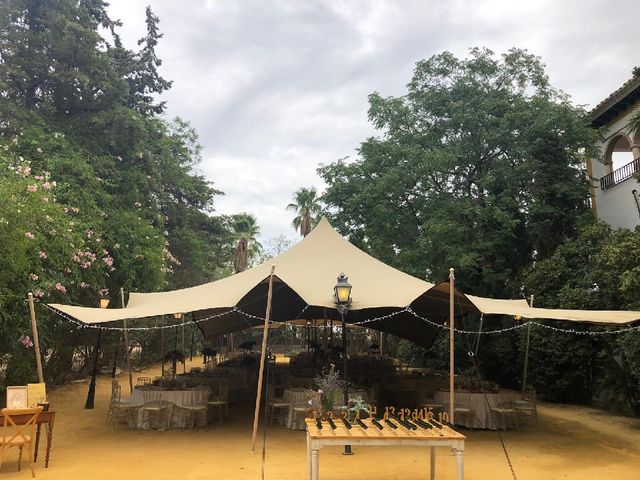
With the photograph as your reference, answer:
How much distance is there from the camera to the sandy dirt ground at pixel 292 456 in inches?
232

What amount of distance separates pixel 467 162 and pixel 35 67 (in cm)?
1211

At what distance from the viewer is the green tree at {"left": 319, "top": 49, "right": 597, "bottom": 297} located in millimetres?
13430

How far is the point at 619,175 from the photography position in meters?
13.5

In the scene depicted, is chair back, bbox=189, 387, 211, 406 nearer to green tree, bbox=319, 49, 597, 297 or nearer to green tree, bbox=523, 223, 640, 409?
green tree, bbox=319, 49, 597, 297

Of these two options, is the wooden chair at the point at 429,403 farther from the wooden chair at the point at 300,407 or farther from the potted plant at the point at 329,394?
the potted plant at the point at 329,394

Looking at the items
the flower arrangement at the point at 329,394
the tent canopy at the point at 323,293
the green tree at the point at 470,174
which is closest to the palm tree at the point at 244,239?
the green tree at the point at 470,174

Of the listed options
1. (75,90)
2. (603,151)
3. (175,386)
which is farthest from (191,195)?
(603,151)

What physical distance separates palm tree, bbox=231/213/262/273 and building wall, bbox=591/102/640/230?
50.8 feet

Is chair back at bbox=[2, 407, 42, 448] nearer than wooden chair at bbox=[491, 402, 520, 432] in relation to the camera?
Yes

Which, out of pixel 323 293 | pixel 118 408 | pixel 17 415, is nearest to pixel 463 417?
pixel 323 293

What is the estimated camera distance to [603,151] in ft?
47.8

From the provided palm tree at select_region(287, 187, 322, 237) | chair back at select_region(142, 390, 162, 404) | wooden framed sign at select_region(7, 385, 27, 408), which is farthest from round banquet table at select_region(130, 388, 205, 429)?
palm tree at select_region(287, 187, 322, 237)

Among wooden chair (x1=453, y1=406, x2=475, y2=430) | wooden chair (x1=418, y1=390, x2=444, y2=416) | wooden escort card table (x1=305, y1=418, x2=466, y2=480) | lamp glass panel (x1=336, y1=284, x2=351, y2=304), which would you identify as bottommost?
wooden chair (x1=453, y1=406, x2=475, y2=430)

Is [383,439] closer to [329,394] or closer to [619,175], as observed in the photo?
[329,394]
